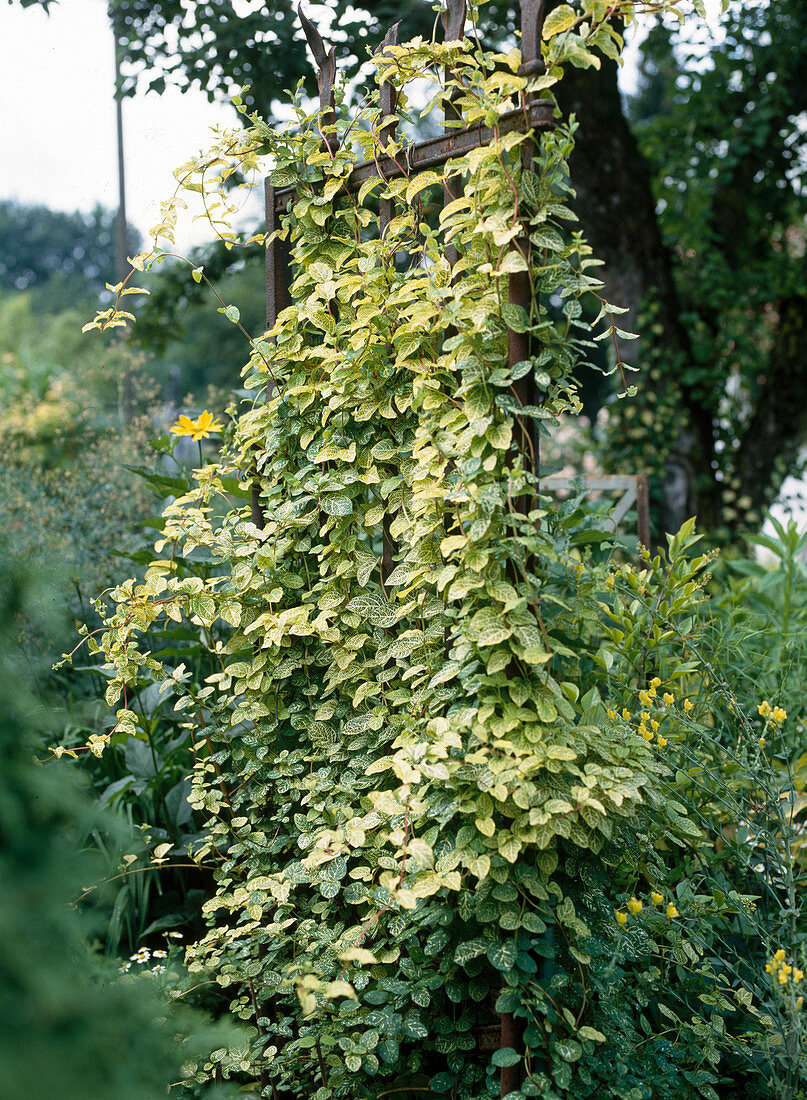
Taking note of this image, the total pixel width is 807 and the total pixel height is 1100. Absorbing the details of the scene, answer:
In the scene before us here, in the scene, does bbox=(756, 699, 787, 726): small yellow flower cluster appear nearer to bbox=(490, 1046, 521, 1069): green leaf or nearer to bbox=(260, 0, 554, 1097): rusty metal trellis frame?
bbox=(260, 0, 554, 1097): rusty metal trellis frame

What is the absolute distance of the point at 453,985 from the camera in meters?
1.43

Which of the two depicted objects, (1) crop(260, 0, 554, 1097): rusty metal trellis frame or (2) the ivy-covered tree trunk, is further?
(2) the ivy-covered tree trunk

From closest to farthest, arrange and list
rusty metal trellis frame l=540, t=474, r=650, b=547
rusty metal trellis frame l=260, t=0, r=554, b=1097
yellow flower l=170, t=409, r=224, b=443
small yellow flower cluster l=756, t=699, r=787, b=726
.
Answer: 1. rusty metal trellis frame l=260, t=0, r=554, b=1097
2. small yellow flower cluster l=756, t=699, r=787, b=726
3. yellow flower l=170, t=409, r=224, b=443
4. rusty metal trellis frame l=540, t=474, r=650, b=547

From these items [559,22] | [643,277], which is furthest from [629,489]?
[559,22]

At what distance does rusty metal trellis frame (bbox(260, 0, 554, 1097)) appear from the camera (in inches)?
54.1

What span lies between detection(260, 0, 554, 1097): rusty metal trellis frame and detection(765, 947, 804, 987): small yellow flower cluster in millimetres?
447

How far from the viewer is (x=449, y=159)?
5.00 feet

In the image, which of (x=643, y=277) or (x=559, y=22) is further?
(x=643, y=277)

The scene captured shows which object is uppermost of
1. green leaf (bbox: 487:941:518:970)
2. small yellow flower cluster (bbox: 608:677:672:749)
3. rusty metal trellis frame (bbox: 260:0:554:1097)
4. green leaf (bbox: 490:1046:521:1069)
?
rusty metal trellis frame (bbox: 260:0:554:1097)

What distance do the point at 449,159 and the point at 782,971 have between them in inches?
61.8

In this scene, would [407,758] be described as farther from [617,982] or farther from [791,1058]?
[791,1058]

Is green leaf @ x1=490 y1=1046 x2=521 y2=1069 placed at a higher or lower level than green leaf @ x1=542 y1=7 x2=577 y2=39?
lower

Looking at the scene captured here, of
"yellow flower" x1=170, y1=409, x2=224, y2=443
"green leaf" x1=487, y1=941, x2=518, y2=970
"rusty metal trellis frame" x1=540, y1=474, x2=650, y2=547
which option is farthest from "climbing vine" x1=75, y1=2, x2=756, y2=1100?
"rusty metal trellis frame" x1=540, y1=474, x2=650, y2=547

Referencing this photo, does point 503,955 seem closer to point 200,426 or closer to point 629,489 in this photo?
point 200,426
